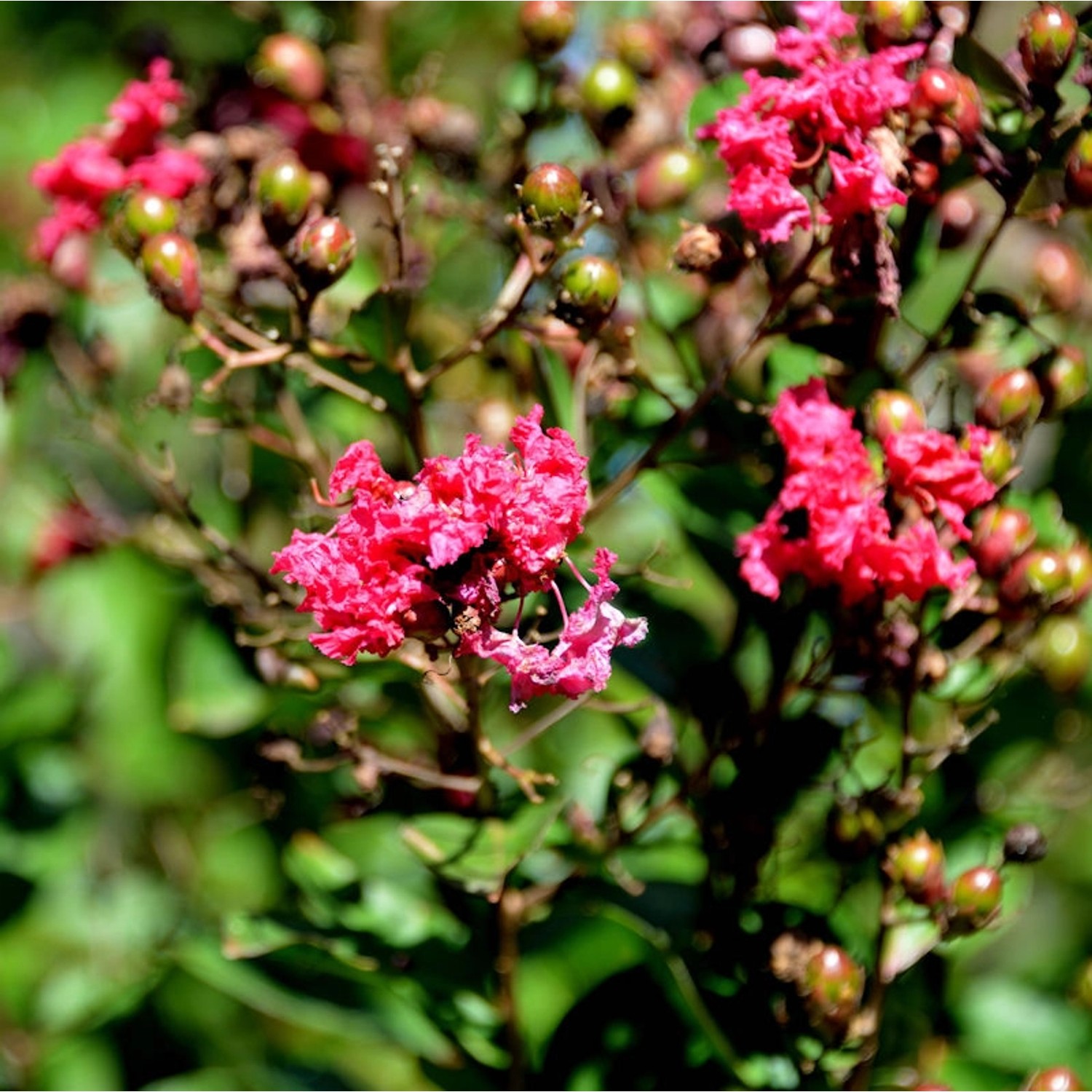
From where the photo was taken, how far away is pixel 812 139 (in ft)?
3.18

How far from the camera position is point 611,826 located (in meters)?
1.12

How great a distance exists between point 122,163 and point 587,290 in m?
0.50

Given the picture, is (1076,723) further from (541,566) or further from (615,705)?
(541,566)

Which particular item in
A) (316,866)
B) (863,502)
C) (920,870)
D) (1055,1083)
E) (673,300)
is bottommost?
(316,866)

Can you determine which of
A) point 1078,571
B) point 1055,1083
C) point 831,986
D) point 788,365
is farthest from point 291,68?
point 1055,1083

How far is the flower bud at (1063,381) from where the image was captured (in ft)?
3.55

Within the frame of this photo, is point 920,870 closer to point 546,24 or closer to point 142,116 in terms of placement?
point 546,24

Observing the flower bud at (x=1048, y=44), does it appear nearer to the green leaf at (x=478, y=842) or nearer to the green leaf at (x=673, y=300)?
the green leaf at (x=673, y=300)

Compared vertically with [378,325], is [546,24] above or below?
above

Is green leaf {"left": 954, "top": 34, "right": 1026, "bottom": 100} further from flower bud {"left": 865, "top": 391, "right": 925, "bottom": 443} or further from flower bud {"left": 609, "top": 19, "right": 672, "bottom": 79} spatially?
flower bud {"left": 609, "top": 19, "right": 672, "bottom": 79}

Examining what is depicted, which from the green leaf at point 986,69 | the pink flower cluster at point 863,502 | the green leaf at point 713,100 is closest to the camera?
the pink flower cluster at point 863,502

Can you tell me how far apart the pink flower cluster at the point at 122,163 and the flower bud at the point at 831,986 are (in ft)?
2.59

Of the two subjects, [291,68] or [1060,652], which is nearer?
[1060,652]

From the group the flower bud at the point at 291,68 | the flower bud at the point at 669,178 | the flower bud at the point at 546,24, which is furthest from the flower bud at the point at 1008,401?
the flower bud at the point at 291,68
